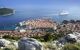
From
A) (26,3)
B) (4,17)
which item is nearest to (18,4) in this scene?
(26,3)

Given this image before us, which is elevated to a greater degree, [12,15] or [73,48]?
[73,48]

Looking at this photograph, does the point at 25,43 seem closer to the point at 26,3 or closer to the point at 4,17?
the point at 4,17

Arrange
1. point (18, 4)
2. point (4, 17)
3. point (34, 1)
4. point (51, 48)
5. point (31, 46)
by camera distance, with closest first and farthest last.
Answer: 1. point (31, 46)
2. point (51, 48)
3. point (4, 17)
4. point (18, 4)
5. point (34, 1)

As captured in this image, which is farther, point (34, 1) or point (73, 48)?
point (34, 1)

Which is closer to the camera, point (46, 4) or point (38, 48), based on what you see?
point (38, 48)

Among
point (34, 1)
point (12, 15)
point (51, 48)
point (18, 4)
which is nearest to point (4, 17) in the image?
point (12, 15)

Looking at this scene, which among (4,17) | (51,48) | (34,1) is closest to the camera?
(51,48)

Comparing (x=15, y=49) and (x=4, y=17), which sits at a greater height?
(x=15, y=49)

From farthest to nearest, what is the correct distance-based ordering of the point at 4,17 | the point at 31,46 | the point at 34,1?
the point at 34,1 → the point at 4,17 → the point at 31,46

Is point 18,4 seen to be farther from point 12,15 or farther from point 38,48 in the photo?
point 38,48
